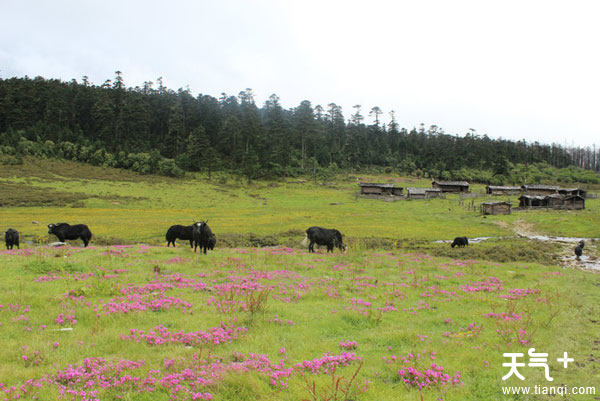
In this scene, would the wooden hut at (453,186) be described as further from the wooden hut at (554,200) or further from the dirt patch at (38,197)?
the dirt patch at (38,197)

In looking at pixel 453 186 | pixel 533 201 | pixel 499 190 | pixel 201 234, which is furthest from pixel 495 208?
pixel 201 234

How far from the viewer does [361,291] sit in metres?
13.5

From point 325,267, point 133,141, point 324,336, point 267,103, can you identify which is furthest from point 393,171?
point 324,336

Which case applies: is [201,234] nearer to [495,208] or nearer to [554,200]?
[495,208]

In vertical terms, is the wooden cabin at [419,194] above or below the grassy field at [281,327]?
above

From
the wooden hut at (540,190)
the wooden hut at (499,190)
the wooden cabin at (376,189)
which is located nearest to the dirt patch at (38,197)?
the wooden cabin at (376,189)

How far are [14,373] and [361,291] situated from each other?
10.8m

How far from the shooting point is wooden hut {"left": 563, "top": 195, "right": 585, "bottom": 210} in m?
69.9

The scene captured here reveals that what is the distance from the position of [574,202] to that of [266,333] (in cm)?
8643

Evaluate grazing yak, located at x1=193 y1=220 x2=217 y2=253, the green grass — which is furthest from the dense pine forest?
Result: grazing yak, located at x1=193 y1=220 x2=217 y2=253

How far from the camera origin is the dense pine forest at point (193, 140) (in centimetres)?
9500

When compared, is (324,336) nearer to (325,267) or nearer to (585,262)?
(325,267)

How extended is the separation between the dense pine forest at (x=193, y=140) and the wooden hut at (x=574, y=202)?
5746 cm

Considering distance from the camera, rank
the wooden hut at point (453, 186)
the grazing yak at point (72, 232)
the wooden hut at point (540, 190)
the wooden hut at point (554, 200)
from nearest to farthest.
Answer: the grazing yak at point (72, 232)
the wooden hut at point (554, 200)
the wooden hut at point (540, 190)
the wooden hut at point (453, 186)
